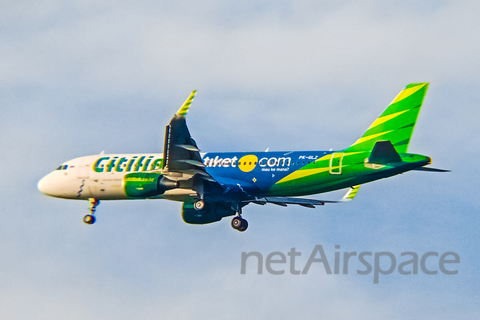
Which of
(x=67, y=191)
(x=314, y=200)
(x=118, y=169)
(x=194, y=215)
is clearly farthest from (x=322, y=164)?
(x=67, y=191)

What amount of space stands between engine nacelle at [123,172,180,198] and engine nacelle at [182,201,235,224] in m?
3.67

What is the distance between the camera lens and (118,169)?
42.1 metres

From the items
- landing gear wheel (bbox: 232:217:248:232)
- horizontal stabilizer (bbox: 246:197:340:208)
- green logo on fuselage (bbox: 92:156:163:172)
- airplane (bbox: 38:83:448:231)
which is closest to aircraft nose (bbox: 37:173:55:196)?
airplane (bbox: 38:83:448:231)

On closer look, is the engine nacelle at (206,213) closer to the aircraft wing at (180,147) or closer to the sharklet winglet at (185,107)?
the aircraft wing at (180,147)

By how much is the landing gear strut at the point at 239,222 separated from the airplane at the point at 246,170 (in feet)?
0.18

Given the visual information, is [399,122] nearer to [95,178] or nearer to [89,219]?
[95,178]

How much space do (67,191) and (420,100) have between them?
20.9 metres

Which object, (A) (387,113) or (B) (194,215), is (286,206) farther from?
(A) (387,113)

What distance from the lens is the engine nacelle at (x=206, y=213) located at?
4200 cm

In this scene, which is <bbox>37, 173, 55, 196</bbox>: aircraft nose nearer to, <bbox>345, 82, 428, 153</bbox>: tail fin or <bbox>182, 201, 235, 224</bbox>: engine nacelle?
<bbox>182, 201, 235, 224</bbox>: engine nacelle

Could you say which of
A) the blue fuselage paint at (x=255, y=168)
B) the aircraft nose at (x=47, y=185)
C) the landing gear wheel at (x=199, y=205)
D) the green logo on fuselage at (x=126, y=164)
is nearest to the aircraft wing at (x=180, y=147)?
the blue fuselage paint at (x=255, y=168)

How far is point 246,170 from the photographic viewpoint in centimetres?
3912

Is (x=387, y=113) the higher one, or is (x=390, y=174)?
(x=387, y=113)

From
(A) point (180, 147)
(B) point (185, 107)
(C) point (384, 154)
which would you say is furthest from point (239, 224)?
(C) point (384, 154)
